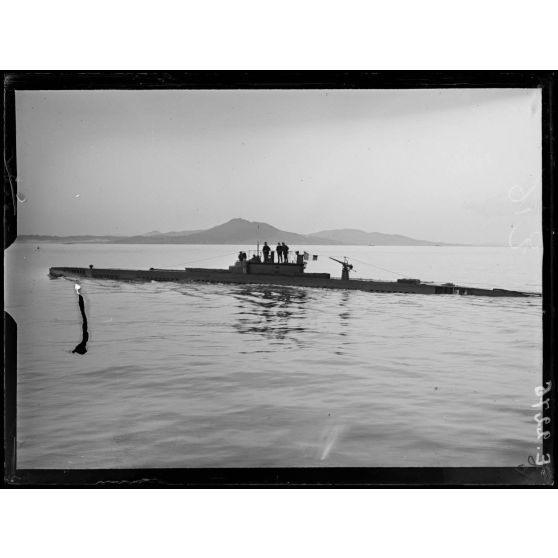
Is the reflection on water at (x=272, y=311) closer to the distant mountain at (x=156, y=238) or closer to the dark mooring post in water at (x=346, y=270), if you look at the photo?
the dark mooring post in water at (x=346, y=270)

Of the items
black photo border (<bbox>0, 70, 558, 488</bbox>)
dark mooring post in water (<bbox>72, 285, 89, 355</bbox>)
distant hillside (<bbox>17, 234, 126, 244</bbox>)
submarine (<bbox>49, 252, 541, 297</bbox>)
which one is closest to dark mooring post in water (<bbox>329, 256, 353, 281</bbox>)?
submarine (<bbox>49, 252, 541, 297</bbox>)

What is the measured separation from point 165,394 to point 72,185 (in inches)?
37.8

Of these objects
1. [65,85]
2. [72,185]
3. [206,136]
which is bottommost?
[72,185]

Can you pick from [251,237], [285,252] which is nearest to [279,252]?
[285,252]

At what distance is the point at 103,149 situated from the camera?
108 inches

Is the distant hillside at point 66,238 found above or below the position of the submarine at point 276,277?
above

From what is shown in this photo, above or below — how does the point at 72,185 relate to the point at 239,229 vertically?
above

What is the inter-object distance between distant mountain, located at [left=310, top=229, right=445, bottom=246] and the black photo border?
0.56m

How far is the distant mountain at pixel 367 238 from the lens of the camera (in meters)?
2.73

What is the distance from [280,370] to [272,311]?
10.2 inches

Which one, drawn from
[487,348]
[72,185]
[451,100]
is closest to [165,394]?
[72,185]

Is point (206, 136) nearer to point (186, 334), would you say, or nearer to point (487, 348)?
point (186, 334)

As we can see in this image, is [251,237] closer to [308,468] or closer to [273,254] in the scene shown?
[273,254]

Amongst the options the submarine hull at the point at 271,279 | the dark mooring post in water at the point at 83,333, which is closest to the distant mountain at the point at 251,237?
the submarine hull at the point at 271,279
